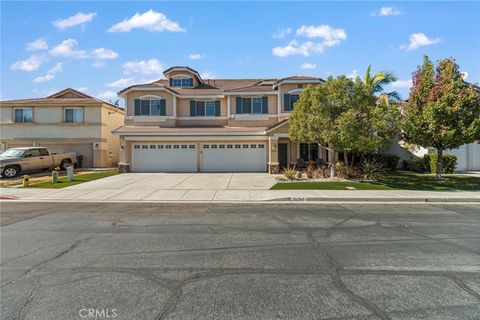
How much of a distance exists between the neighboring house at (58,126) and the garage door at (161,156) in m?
5.30

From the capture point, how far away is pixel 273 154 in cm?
2120

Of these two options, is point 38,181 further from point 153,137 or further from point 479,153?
point 479,153

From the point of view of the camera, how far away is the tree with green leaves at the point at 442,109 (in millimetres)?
14406

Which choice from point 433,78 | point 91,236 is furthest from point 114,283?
point 433,78

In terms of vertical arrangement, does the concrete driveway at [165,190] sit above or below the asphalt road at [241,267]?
above

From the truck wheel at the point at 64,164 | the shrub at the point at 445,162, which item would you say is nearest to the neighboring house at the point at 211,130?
the truck wheel at the point at 64,164

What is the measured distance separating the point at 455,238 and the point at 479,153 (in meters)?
20.8

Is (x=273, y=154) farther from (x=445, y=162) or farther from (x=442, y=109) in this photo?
(x=445, y=162)

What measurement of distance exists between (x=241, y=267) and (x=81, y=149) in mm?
25699

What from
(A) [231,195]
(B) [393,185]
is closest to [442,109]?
(B) [393,185]

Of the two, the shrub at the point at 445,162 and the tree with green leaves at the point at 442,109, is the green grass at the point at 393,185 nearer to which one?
the tree with green leaves at the point at 442,109

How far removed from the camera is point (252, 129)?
22.7 meters

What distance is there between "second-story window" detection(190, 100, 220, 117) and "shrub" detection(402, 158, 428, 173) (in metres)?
15.7

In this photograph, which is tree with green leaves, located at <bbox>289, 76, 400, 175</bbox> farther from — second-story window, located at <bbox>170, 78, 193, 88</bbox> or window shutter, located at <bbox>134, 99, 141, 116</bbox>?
window shutter, located at <bbox>134, 99, 141, 116</bbox>
